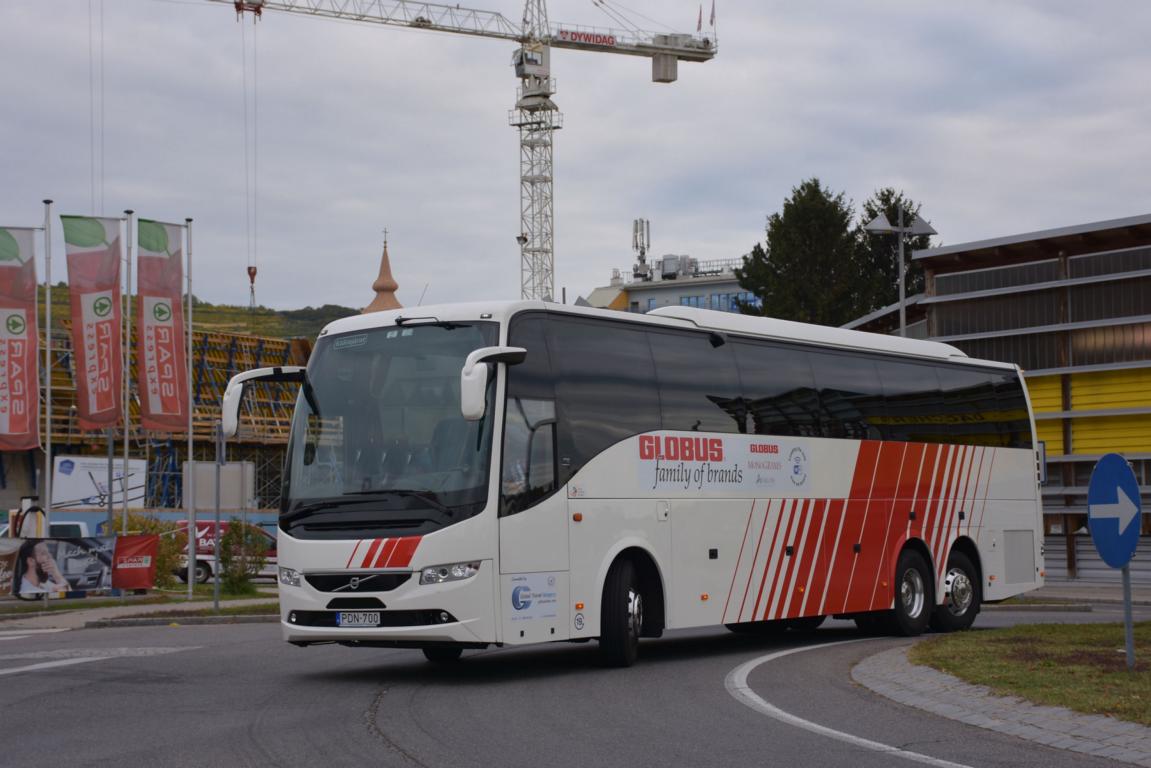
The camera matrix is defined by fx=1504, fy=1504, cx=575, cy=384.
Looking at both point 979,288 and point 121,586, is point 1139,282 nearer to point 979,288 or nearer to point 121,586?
point 979,288

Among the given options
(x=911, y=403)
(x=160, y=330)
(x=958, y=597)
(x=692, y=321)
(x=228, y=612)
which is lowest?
(x=228, y=612)

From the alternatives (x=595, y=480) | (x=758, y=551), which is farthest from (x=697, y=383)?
(x=595, y=480)

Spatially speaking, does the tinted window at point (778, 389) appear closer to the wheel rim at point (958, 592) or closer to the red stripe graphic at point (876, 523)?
the red stripe graphic at point (876, 523)

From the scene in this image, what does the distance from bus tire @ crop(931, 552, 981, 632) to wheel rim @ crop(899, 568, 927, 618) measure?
1.44 ft

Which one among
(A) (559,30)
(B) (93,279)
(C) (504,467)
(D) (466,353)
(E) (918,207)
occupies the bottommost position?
(C) (504,467)

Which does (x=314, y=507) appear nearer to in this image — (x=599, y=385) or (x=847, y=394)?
(x=599, y=385)

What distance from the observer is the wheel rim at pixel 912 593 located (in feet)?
64.9

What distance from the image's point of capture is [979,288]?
4000 centimetres

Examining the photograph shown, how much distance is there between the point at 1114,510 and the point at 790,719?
3629 mm

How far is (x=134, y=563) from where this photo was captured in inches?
1219

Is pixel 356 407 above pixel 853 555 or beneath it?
above

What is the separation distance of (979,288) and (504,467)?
29.0m

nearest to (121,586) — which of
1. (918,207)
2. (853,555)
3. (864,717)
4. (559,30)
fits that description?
(853,555)

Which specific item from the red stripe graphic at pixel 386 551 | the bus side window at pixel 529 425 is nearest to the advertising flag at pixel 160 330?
the bus side window at pixel 529 425
